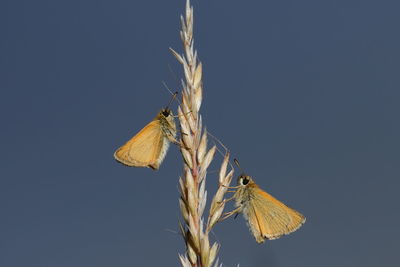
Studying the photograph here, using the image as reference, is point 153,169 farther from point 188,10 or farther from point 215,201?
point 188,10

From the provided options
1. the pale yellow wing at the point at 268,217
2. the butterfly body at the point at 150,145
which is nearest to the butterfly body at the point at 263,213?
the pale yellow wing at the point at 268,217

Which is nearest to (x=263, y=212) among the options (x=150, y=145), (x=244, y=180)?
(x=244, y=180)

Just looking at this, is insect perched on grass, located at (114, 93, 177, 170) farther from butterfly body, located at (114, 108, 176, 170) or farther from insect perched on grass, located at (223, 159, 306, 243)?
insect perched on grass, located at (223, 159, 306, 243)

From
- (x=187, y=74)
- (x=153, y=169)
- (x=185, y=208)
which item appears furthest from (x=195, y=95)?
(x=153, y=169)

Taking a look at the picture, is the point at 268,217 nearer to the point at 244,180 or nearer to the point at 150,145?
the point at 244,180

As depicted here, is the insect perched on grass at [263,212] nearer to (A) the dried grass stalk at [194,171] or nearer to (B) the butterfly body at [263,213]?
(B) the butterfly body at [263,213]

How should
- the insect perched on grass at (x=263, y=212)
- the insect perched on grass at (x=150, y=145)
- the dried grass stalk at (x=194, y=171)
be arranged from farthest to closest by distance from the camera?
the insect perched on grass at (x=263, y=212), the insect perched on grass at (x=150, y=145), the dried grass stalk at (x=194, y=171)
